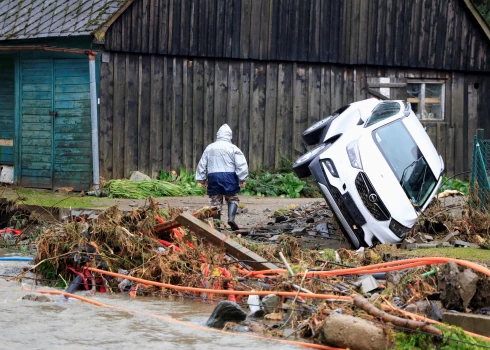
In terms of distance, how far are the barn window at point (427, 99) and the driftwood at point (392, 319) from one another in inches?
613

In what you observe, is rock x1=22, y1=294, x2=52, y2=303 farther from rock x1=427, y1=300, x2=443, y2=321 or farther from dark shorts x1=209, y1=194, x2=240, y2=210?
→ dark shorts x1=209, y1=194, x2=240, y2=210

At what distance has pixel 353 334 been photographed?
24.0 ft

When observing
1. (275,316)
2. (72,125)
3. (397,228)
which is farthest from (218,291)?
(72,125)

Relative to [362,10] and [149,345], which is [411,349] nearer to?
[149,345]

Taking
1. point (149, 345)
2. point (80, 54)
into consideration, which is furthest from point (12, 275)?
point (80, 54)

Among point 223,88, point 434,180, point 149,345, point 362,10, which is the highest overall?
point 362,10

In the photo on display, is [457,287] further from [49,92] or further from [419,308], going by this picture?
[49,92]

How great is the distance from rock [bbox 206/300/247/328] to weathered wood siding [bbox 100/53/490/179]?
11.1 m

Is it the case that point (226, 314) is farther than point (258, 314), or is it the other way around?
point (258, 314)

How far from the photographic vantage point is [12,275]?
11.0 metres

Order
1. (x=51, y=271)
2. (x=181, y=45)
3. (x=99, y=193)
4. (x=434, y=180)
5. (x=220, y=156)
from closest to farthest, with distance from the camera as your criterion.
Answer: (x=51, y=271) < (x=434, y=180) < (x=220, y=156) < (x=99, y=193) < (x=181, y=45)

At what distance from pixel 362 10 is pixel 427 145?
941 cm

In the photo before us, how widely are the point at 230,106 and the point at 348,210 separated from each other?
875cm

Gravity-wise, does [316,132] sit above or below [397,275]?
above
